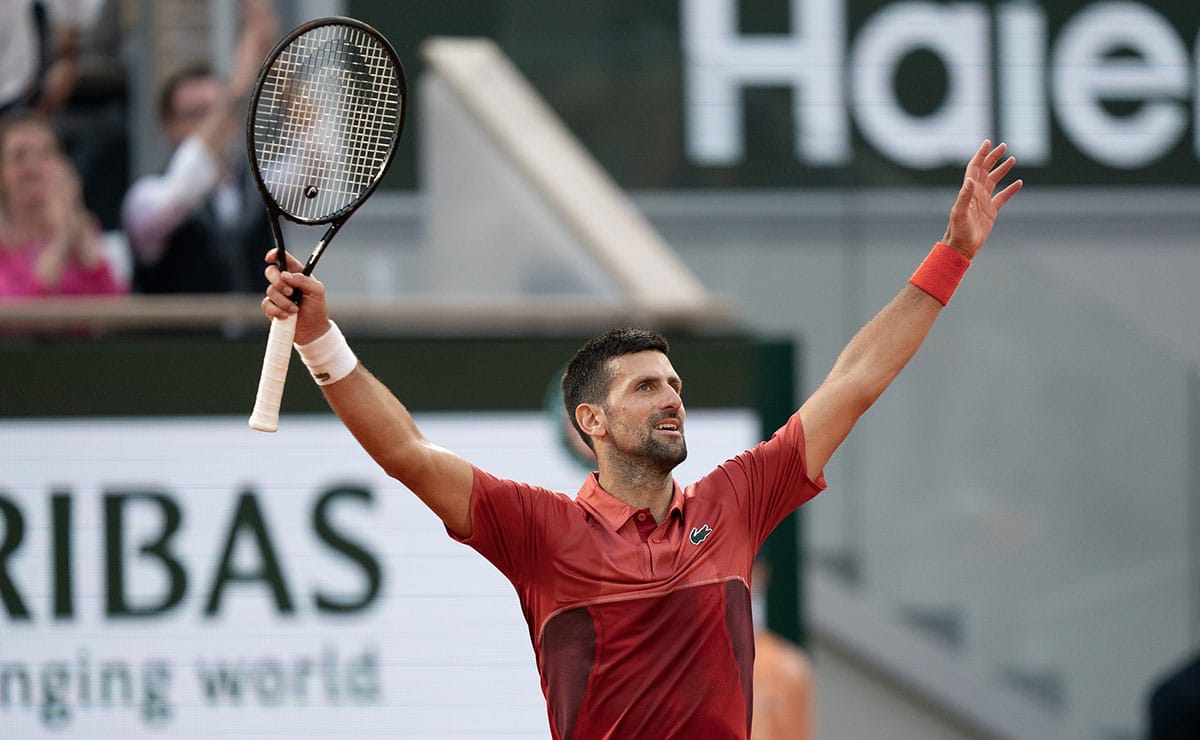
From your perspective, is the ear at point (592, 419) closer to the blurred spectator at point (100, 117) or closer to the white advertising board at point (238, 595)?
the white advertising board at point (238, 595)

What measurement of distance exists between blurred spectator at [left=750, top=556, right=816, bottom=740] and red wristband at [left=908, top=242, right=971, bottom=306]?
9.13ft

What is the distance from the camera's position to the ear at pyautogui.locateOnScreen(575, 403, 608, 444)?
354cm

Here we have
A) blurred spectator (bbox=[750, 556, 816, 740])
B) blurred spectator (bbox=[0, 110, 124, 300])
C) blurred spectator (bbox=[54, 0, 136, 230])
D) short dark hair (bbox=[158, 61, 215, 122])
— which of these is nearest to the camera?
blurred spectator (bbox=[750, 556, 816, 740])

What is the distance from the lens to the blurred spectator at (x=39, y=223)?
692 centimetres

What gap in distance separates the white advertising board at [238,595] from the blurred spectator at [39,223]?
943 millimetres

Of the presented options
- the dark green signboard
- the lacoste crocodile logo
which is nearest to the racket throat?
the lacoste crocodile logo

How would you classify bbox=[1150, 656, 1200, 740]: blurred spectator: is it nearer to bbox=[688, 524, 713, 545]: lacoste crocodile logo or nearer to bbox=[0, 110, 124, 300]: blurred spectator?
bbox=[688, 524, 713, 545]: lacoste crocodile logo

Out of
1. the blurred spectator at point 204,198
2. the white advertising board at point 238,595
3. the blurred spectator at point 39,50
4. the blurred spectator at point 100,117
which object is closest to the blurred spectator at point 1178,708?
the white advertising board at point 238,595

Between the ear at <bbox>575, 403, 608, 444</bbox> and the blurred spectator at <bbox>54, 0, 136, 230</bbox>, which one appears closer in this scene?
the ear at <bbox>575, 403, 608, 444</bbox>

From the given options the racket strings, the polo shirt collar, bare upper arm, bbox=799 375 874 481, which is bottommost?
the polo shirt collar

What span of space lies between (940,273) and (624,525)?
0.83 meters

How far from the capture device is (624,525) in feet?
11.5

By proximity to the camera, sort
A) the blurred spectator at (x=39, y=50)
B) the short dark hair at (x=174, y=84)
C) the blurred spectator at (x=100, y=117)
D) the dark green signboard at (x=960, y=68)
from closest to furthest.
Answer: the short dark hair at (x=174, y=84) → the blurred spectator at (x=39, y=50) → the blurred spectator at (x=100, y=117) → the dark green signboard at (x=960, y=68)

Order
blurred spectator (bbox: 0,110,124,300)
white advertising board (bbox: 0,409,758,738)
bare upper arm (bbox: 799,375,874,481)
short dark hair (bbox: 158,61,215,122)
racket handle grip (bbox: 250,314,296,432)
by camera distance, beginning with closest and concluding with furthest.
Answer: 1. racket handle grip (bbox: 250,314,296,432)
2. bare upper arm (bbox: 799,375,874,481)
3. white advertising board (bbox: 0,409,758,738)
4. blurred spectator (bbox: 0,110,124,300)
5. short dark hair (bbox: 158,61,215,122)
